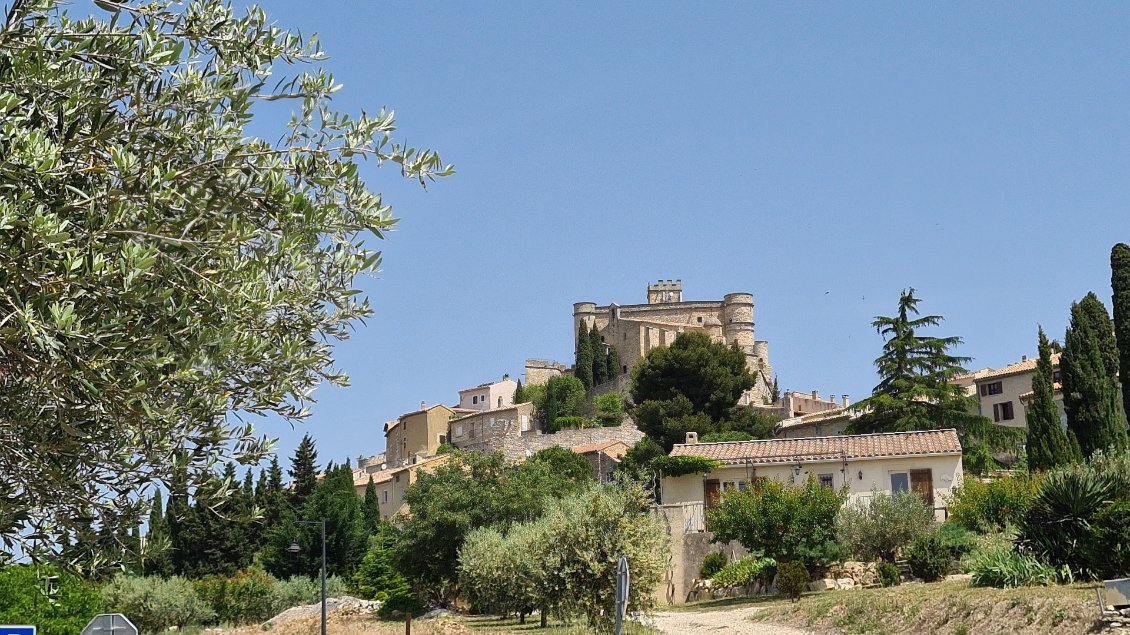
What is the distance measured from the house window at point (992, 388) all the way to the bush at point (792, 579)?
42211mm

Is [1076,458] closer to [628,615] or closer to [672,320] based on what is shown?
[628,615]

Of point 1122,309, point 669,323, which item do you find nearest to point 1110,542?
point 1122,309

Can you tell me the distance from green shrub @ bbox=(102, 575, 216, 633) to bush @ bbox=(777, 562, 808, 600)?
25549mm

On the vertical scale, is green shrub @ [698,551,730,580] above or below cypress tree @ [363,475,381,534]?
below

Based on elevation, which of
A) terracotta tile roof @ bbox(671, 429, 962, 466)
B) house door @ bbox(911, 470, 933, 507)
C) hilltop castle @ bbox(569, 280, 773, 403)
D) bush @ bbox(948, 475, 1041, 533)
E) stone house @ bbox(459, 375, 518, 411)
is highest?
hilltop castle @ bbox(569, 280, 773, 403)

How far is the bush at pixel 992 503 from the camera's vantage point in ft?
97.7

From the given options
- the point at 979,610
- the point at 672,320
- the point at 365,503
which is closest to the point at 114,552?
the point at 979,610

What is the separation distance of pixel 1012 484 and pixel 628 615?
10.6m

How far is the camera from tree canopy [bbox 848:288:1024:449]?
52.3 m

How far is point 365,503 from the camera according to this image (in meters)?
65.8

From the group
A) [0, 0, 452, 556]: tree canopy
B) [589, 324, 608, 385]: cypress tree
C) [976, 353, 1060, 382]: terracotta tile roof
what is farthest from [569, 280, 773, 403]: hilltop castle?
[0, 0, 452, 556]: tree canopy

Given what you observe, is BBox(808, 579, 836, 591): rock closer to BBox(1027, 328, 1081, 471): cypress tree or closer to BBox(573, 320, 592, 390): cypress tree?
BBox(1027, 328, 1081, 471): cypress tree

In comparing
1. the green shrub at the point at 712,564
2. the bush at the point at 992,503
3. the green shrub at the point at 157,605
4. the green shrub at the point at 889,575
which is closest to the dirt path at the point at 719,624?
the green shrub at the point at 889,575

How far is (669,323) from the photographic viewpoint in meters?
129
